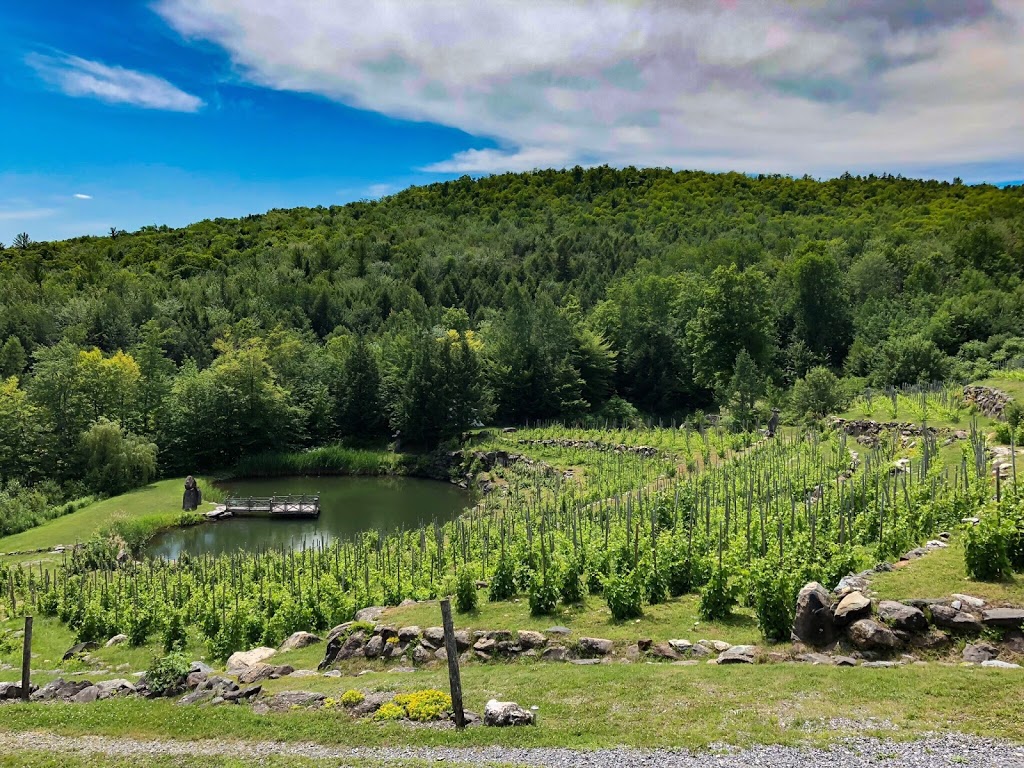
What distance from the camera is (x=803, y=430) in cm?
3338

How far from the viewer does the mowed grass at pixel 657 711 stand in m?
8.62

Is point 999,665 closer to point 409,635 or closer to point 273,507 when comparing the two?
point 409,635

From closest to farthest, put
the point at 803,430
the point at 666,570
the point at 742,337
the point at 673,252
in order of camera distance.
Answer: the point at 666,570 → the point at 803,430 → the point at 742,337 → the point at 673,252

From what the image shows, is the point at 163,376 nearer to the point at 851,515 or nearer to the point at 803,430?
the point at 803,430

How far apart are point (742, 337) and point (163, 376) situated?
4222cm

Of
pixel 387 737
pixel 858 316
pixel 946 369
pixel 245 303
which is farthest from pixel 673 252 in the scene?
pixel 387 737

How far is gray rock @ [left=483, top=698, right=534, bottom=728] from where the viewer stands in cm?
988

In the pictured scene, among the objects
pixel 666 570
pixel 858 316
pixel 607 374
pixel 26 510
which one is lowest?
pixel 26 510

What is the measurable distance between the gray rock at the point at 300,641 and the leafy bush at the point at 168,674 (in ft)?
8.43

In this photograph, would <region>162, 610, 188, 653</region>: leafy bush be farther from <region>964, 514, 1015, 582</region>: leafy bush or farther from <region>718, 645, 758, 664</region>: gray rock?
<region>964, 514, 1015, 582</region>: leafy bush

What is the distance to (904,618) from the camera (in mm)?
10625

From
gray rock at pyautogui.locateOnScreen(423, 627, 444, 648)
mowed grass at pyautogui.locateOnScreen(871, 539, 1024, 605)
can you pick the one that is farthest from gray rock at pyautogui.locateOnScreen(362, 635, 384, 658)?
mowed grass at pyautogui.locateOnScreen(871, 539, 1024, 605)

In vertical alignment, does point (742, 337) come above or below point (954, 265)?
below

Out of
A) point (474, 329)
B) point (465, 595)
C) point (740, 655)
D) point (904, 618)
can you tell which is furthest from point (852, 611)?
point (474, 329)
